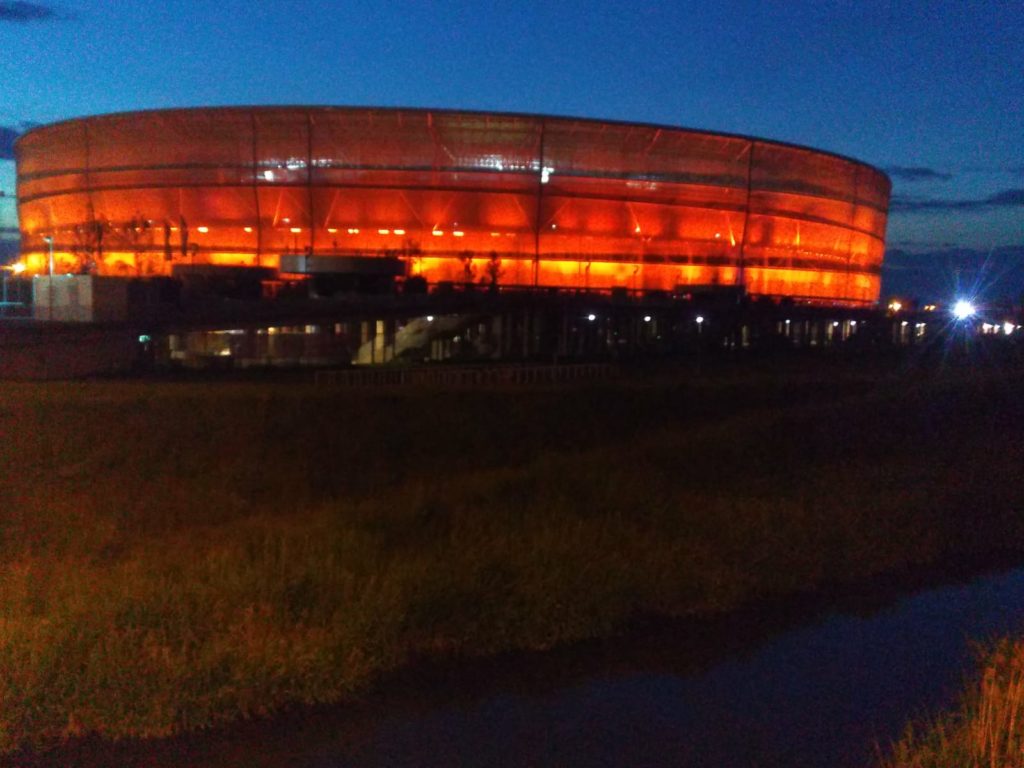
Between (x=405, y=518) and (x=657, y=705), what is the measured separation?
4.62m

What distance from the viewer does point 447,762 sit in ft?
21.1

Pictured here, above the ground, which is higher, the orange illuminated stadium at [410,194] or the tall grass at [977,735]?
the orange illuminated stadium at [410,194]

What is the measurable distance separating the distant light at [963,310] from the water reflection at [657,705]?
6037 cm

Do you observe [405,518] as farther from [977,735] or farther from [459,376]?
[459,376]

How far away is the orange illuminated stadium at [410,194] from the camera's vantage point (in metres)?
61.2

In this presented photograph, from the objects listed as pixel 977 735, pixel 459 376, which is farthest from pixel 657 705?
pixel 459 376

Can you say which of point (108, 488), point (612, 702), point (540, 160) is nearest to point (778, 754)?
point (612, 702)

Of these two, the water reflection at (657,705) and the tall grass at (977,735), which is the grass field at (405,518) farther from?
the tall grass at (977,735)

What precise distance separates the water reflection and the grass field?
343mm

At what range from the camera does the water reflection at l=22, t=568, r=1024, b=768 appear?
6512 mm

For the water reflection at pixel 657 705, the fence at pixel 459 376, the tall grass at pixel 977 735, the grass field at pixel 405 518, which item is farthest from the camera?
the fence at pixel 459 376

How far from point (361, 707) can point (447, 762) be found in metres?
1.05

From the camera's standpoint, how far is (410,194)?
61.7 m

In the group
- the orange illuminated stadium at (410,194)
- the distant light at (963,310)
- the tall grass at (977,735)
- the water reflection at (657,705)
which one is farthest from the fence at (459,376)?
the distant light at (963,310)
